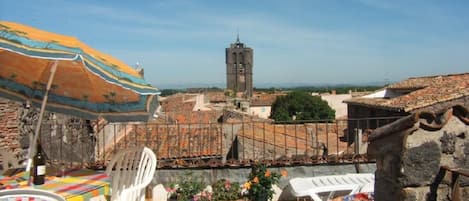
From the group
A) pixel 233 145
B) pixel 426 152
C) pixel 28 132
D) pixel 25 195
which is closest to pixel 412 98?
pixel 233 145

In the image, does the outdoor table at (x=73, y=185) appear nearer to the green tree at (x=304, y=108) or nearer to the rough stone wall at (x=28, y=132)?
the rough stone wall at (x=28, y=132)

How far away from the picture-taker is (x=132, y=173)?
435 centimetres

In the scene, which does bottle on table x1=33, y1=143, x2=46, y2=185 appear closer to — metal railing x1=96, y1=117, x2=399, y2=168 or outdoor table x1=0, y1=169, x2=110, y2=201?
outdoor table x1=0, y1=169, x2=110, y2=201

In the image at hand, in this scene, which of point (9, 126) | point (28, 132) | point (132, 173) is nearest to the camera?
point (132, 173)

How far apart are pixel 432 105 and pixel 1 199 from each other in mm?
17591

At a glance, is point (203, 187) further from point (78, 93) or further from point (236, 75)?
point (236, 75)

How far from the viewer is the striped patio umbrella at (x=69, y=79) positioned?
124 inches

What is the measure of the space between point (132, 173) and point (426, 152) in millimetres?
2767

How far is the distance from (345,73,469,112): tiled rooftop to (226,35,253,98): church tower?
225ft

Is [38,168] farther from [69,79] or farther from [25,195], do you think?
[25,195]

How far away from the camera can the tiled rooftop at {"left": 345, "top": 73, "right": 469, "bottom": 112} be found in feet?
59.6

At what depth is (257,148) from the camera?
12.9m

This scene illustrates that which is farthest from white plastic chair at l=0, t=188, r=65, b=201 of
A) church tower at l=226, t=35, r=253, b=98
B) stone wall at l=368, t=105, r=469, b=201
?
church tower at l=226, t=35, r=253, b=98

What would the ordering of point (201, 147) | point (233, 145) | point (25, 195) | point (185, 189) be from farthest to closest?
point (233, 145) → point (201, 147) → point (185, 189) → point (25, 195)
